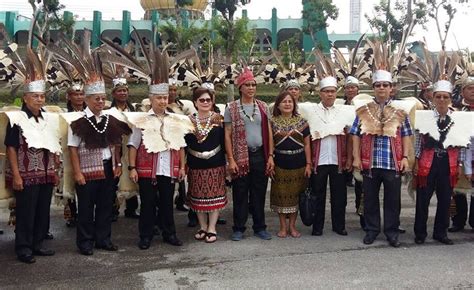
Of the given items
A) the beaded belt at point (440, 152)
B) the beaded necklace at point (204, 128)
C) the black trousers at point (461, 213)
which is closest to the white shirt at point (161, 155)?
the beaded necklace at point (204, 128)

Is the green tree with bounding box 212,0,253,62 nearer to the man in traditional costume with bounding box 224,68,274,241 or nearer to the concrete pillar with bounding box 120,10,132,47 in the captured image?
the concrete pillar with bounding box 120,10,132,47

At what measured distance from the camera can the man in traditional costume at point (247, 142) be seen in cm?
566

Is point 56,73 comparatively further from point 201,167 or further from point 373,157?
point 373,157

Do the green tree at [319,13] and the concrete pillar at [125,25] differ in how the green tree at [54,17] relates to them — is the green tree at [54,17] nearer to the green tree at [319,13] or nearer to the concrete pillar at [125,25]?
the concrete pillar at [125,25]

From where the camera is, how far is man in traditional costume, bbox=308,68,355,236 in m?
5.82

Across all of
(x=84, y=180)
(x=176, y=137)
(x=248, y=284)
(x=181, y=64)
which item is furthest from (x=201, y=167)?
(x=181, y=64)

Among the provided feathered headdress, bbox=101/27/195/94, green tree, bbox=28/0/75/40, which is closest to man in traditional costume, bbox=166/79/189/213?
feathered headdress, bbox=101/27/195/94

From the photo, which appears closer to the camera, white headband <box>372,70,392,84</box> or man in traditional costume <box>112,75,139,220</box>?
white headband <box>372,70,392,84</box>

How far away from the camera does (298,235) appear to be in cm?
596

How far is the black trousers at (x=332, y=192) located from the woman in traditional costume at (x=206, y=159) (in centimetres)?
105

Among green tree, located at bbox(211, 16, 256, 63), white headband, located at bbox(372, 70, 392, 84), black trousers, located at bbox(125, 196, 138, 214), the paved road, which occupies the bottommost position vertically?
the paved road

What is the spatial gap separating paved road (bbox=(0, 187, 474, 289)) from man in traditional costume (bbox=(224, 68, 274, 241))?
0.61 meters

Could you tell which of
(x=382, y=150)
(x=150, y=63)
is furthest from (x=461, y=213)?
(x=150, y=63)

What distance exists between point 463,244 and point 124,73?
4401mm
